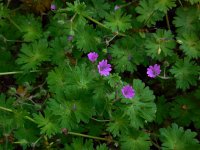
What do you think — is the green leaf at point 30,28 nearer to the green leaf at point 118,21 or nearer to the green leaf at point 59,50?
the green leaf at point 59,50

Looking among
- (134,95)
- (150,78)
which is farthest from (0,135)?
(150,78)

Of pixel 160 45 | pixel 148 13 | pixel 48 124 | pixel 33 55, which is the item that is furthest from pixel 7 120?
pixel 148 13

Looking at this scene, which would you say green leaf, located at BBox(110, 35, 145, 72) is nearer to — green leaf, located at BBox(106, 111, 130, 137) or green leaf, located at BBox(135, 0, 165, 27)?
green leaf, located at BBox(135, 0, 165, 27)

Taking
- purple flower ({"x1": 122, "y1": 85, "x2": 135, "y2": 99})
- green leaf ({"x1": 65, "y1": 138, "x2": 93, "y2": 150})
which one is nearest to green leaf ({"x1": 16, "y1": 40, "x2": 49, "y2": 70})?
green leaf ({"x1": 65, "y1": 138, "x2": 93, "y2": 150})

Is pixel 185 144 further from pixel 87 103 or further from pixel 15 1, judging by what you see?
pixel 15 1

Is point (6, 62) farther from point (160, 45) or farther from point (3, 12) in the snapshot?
point (160, 45)

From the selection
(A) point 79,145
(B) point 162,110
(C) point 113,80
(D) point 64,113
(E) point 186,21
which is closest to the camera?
(C) point 113,80

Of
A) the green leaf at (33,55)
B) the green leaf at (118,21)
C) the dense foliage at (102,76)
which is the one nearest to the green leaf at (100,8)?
the dense foliage at (102,76)
